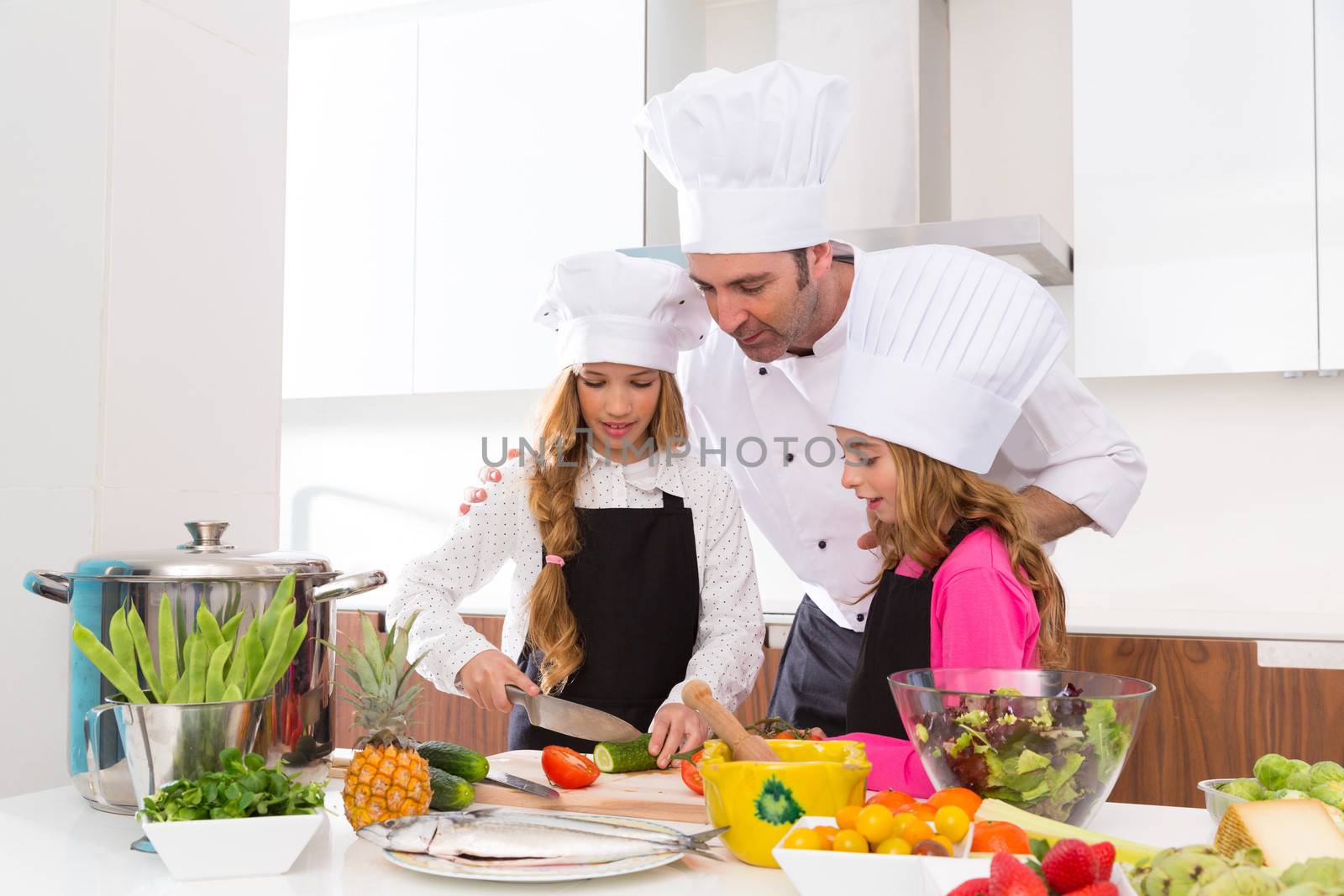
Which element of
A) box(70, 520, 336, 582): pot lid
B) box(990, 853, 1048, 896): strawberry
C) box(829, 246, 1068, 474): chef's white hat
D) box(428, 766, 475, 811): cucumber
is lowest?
box(428, 766, 475, 811): cucumber

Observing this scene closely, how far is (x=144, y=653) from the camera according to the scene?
0.92 metres

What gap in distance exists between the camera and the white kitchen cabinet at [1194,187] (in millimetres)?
2273

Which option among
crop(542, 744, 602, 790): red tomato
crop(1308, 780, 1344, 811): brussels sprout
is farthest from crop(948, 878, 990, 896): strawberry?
crop(542, 744, 602, 790): red tomato

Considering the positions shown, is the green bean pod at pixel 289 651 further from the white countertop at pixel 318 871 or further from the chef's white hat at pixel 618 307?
the chef's white hat at pixel 618 307

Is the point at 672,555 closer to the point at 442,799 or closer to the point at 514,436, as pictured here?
the point at 442,799

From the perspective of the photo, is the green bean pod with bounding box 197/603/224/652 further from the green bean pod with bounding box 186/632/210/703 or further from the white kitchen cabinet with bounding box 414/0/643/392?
the white kitchen cabinet with bounding box 414/0/643/392

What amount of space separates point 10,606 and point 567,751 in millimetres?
688

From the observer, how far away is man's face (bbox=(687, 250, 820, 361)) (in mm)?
1550

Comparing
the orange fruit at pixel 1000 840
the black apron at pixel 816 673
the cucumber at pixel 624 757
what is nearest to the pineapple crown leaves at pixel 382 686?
the cucumber at pixel 624 757

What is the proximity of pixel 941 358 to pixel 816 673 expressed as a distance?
627 mm

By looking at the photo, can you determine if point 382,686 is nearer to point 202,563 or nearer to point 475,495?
point 202,563

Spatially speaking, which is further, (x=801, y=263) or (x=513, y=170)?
(x=513, y=170)

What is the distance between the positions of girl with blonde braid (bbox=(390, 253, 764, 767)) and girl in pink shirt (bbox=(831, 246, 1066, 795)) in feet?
1.09

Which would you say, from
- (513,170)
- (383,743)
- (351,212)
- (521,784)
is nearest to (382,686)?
(383,743)
